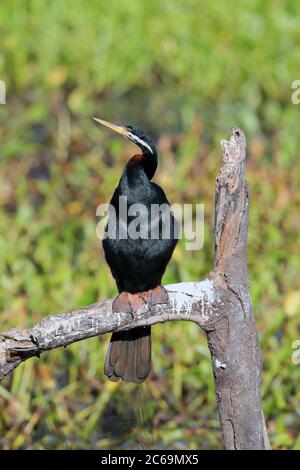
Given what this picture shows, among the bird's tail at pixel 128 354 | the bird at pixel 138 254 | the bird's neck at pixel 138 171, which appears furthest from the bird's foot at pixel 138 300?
the bird's neck at pixel 138 171

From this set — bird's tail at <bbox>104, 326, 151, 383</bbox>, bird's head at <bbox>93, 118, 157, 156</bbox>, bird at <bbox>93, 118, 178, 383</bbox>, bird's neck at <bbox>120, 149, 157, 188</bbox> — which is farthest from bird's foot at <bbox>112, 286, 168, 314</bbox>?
bird's head at <bbox>93, 118, 157, 156</bbox>

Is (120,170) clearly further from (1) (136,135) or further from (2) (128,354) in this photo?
(1) (136,135)

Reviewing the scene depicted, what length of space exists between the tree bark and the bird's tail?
0.66 ft

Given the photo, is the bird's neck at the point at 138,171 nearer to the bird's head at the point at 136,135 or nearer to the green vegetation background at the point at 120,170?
the bird's head at the point at 136,135

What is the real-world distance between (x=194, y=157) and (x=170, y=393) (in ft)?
6.56

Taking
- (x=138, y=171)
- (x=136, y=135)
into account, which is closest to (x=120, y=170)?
(x=138, y=171)

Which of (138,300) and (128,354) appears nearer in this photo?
(138,300)

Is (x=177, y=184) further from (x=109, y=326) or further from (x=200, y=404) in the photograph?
(x=109, y=326)

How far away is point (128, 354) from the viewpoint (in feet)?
12.9

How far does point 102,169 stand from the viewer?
6699mm

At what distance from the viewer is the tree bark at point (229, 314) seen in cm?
364
